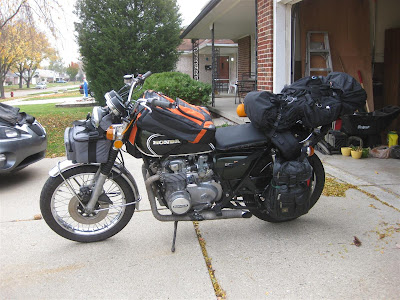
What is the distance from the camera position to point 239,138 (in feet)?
10.1

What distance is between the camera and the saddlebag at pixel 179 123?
9.23 feet

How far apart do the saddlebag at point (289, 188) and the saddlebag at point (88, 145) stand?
141 centimetres

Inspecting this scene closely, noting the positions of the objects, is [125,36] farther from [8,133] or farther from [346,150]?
[346,150]

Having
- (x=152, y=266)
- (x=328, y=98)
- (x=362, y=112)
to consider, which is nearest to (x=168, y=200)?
(x=152, y=266)

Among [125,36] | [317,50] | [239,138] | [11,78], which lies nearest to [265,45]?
[317,50]

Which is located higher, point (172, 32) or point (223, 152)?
point (172, 32)

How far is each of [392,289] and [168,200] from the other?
1742 millimetres

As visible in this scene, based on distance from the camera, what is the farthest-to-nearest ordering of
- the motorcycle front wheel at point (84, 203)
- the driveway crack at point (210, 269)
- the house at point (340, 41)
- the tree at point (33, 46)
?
the tree at point (33, 46) → the house at point (340, 41) → the motorcycle front wheel at point (84, 203) → the driveway crack at point (210, 269)

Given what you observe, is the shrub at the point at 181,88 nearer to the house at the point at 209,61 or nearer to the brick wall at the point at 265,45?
the brick wall at the point at 265,45

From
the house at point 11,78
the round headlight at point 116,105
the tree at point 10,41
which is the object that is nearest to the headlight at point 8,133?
the round headlight at point 116,105

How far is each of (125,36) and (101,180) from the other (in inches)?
440

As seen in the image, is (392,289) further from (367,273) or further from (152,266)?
(152,266)

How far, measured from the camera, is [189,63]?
93.2ft

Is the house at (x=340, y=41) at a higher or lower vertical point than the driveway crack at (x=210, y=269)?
higher
